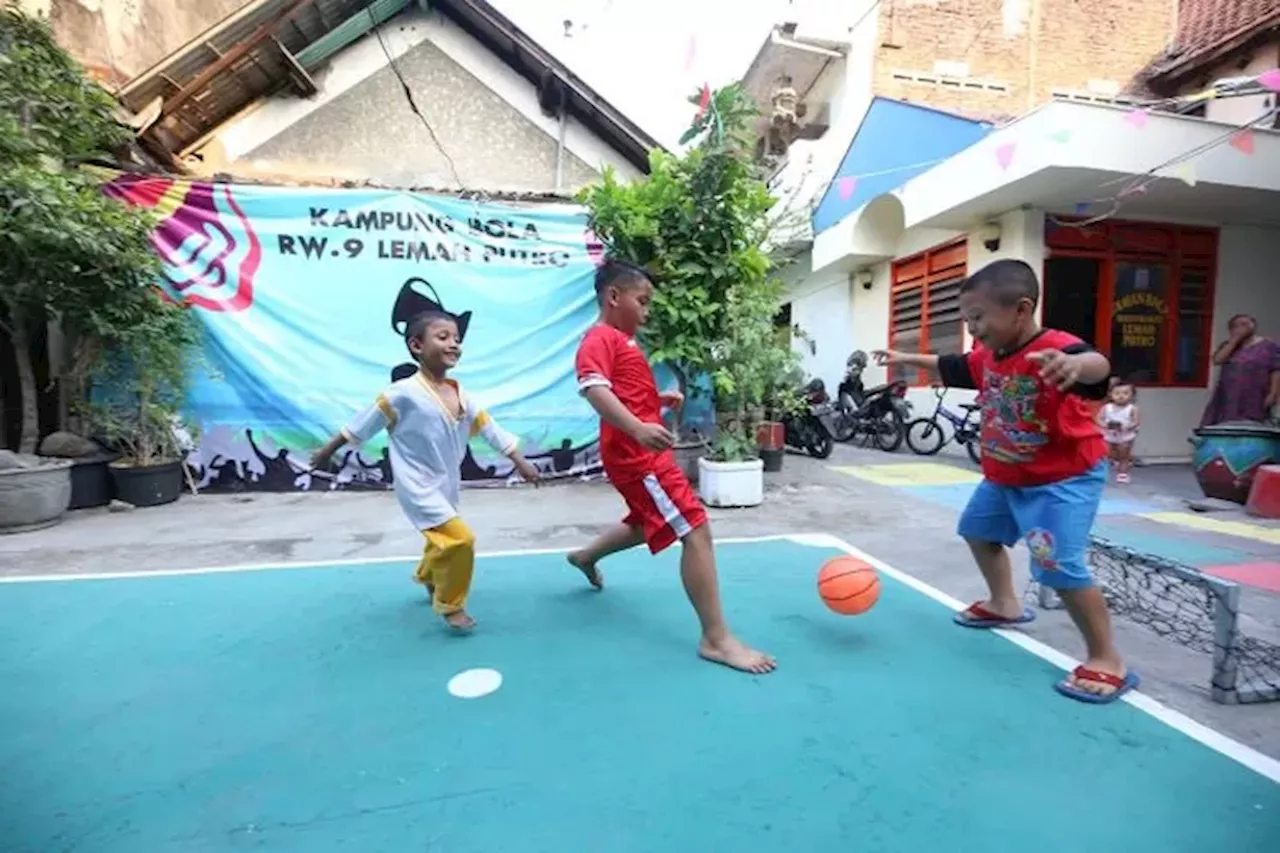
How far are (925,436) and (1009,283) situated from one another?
763cm

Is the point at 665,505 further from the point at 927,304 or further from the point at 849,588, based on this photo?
the point at 927,304

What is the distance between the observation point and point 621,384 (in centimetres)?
261

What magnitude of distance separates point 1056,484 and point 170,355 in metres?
6.41

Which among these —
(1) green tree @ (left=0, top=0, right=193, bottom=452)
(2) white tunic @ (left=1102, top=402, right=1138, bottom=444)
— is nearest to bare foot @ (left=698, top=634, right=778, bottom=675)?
(1) green tree @ (left=0, top=0, right=193, bottom=452)

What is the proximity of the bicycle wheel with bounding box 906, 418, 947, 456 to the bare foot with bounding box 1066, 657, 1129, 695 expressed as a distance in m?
7.38

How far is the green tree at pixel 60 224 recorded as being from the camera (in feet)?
15.4

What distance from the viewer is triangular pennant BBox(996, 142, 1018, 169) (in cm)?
707

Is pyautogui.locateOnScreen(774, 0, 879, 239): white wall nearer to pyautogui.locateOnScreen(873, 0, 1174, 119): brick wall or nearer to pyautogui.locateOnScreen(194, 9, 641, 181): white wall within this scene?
pyautogui.locateOnScreen(873, 0, 1174, 119): brick wall

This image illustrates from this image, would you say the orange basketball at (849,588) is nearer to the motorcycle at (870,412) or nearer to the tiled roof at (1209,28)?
the motorcycle at (870,412)

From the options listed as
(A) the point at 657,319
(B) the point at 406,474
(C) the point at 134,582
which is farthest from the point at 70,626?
(A) the point at 657,319

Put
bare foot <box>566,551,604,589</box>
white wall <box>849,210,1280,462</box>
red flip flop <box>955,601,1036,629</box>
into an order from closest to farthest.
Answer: red flip flop <box>955,601,1036,629</box> < bare foot <box>566,551,604,589</box> < white wall <box>849,210,1280,462</box>

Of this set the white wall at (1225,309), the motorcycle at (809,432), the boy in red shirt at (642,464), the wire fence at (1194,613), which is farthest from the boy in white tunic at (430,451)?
the white wall at (1225,309)

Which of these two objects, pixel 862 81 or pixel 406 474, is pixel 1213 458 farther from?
pixel 862 81

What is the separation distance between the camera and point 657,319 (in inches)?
239
